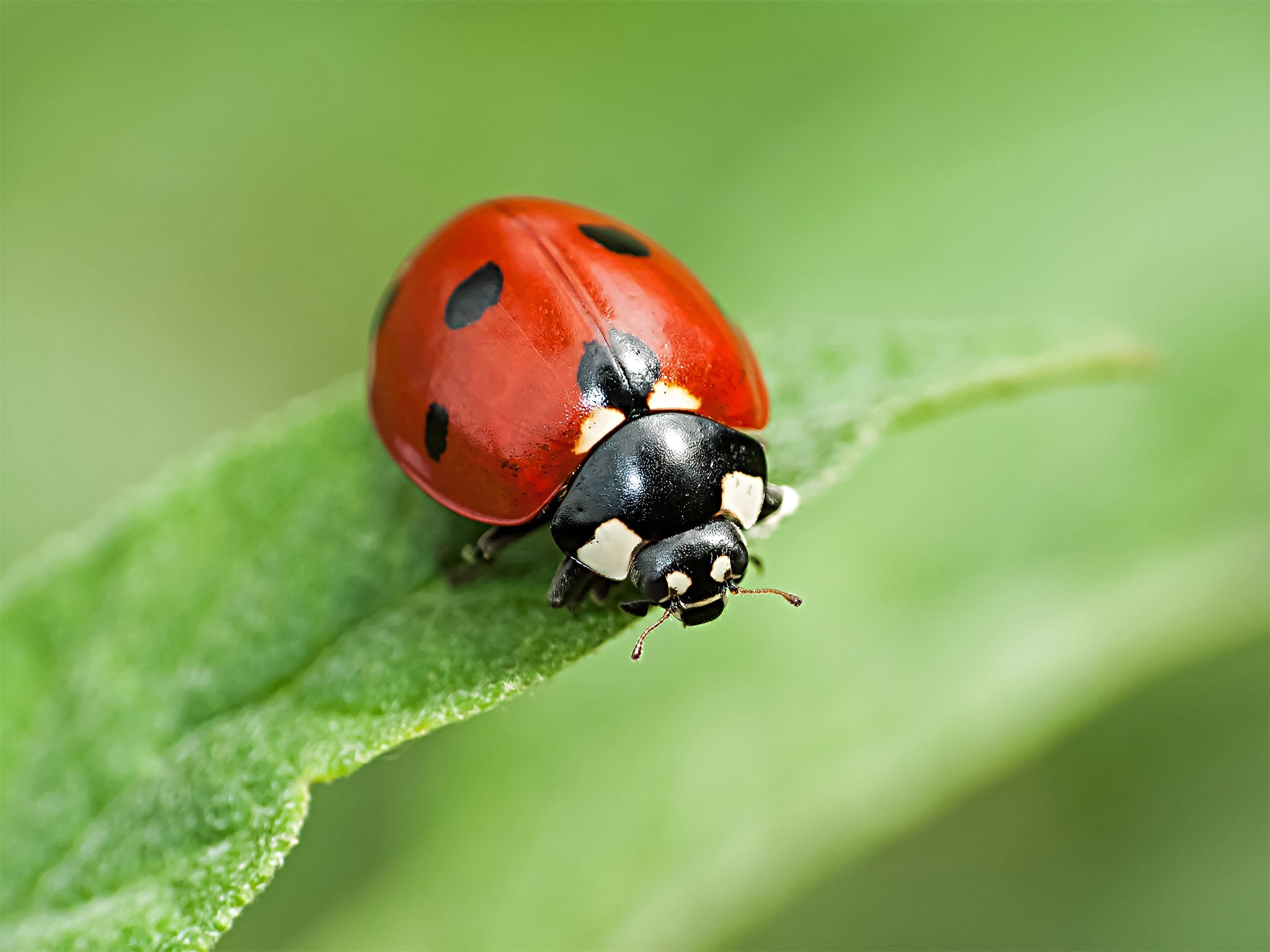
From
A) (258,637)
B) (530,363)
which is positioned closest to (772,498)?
(530,363)

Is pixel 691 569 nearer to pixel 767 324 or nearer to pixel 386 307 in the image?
pixel 767 324

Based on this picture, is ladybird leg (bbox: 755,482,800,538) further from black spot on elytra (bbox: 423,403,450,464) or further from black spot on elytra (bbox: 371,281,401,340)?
black spot on elytra (bbox: 371,281,401,340)

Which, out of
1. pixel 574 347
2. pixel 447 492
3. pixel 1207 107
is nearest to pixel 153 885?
pixel 447 492

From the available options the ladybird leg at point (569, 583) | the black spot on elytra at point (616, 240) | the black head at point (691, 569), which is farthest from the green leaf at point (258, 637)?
the black spot on elytra at point (616, 240)

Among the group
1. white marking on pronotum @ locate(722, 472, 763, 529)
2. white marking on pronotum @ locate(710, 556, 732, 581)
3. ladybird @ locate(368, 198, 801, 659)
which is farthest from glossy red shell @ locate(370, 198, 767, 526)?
white marking on pronotum @ locate(710, 556, 732, 581)

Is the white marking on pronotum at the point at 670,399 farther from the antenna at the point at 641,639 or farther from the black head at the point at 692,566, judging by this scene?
the antenna at the point at 641,639

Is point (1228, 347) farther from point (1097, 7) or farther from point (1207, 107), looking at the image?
point (1097, 7)

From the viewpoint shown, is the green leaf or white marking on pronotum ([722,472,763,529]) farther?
white marking on pronotum ([722,472,763,529])
